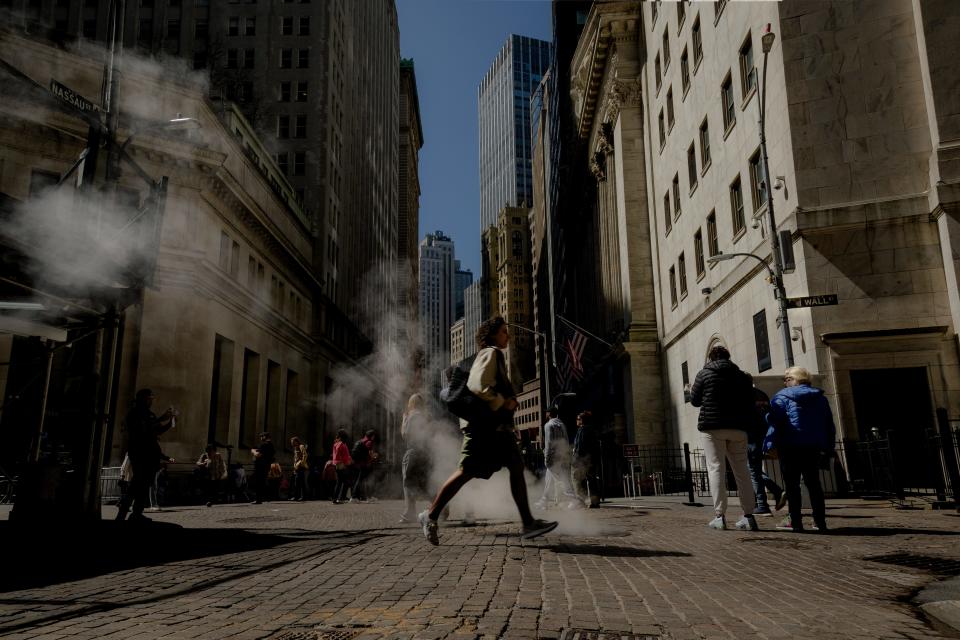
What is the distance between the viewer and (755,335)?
18.9 meters

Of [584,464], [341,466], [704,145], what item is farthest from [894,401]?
[341,466]

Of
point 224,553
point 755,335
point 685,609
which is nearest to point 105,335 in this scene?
point 224,553

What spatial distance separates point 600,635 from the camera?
10.3 feet

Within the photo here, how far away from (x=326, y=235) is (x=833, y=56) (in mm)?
39089

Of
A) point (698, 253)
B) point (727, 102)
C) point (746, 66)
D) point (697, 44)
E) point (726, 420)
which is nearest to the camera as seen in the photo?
point (726, 420)

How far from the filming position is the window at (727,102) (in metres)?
20.9

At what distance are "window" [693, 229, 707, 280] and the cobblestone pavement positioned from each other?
17470 mm

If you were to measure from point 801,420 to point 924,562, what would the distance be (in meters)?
2.38

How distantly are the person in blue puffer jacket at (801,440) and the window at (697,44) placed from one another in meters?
19.0

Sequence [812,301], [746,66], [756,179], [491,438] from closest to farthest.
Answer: [491,438] < [812,301] < [756,179] < [746,66]

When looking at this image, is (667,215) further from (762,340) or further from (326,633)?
(326,633)

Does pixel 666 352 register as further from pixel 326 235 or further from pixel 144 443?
pixel 326 235

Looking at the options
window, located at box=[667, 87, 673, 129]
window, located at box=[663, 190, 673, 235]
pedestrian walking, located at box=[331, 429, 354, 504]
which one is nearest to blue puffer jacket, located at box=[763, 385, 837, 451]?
pedestrian walking, located at box=[331, 429, 354, 504]

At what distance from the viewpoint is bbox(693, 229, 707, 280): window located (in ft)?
80.2
